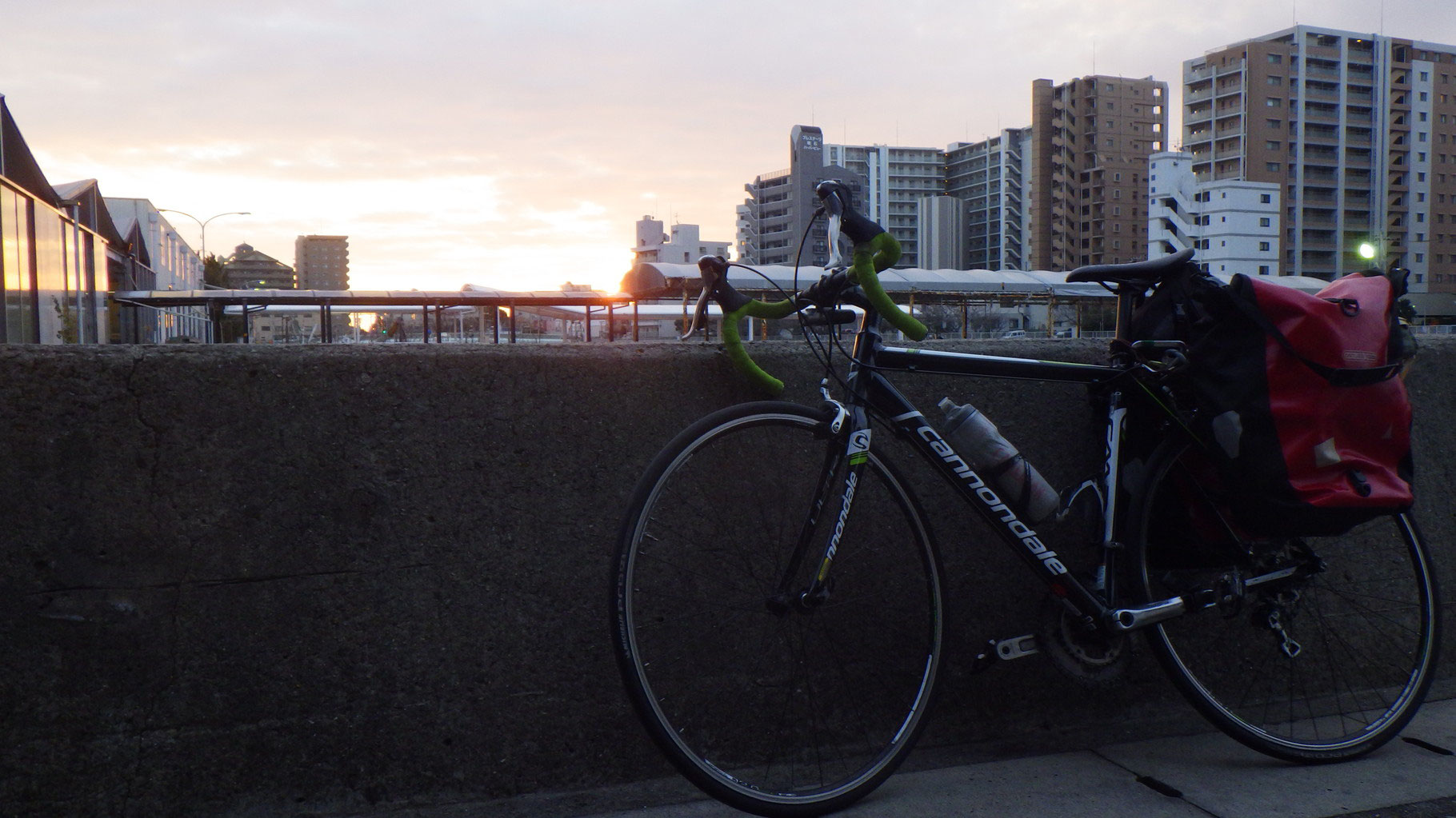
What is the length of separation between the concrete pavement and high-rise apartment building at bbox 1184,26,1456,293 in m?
102

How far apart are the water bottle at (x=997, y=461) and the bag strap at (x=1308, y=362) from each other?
64 centimetres

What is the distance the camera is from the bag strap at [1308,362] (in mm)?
2426

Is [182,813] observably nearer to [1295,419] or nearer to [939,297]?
[1295,419]

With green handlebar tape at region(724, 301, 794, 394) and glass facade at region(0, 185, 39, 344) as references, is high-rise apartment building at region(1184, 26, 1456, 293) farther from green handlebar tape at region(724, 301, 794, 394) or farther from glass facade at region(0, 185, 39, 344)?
green handlebar tape at region(724, 301, 794, 394)

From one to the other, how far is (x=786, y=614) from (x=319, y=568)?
1.02 m

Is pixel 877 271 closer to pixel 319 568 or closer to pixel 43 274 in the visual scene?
pixel 319 568

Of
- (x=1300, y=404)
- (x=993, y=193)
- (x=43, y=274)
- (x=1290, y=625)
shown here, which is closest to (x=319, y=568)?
(x=1300, y=404)

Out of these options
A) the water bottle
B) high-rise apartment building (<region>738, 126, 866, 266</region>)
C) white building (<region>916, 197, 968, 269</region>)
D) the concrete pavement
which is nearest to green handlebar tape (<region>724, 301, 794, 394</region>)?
the water bottle

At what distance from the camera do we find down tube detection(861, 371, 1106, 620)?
7.54 ft

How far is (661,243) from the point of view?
148375mm

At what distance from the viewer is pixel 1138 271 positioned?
104 inches

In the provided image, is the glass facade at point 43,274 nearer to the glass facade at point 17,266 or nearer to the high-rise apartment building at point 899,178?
the glass facade at point 17,266

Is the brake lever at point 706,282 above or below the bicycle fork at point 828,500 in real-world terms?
above

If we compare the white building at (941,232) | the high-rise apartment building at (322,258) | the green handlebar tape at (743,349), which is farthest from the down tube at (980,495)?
the high-rise apartment building at (322,258)
